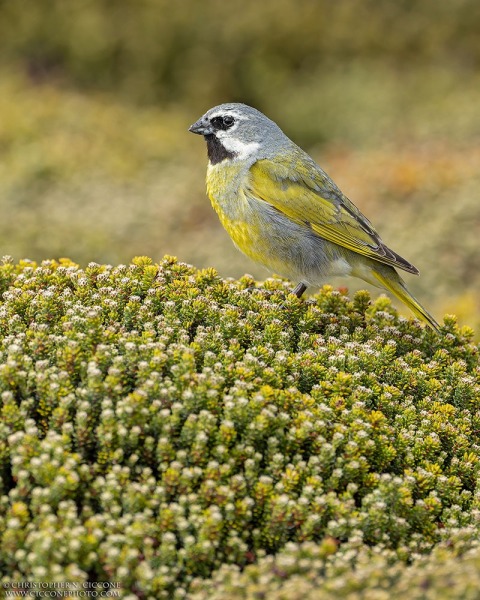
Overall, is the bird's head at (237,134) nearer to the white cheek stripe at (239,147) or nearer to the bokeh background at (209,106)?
the white cheek stripe at (239,147)

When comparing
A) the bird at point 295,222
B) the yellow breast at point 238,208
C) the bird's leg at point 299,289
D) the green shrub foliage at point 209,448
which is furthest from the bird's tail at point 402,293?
the yellow breast at point 238,208

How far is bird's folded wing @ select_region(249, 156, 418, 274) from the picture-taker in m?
5.89

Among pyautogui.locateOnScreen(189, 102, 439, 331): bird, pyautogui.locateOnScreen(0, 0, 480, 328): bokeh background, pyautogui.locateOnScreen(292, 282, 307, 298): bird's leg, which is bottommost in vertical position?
pyautogui.locateOnScreen(292, 282, 307, 298): bird's leg

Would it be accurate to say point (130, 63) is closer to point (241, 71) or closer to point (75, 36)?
point (75, 36)

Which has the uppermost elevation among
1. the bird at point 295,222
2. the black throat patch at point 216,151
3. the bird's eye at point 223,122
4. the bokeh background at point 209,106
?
the bokeh background at point 209,106

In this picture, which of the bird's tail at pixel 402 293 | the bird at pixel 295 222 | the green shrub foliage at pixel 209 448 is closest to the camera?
the green shrub foliage at pixel 209 448

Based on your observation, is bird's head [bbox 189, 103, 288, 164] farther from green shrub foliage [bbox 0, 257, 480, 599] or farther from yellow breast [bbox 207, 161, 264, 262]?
green shrub foliage [bbox 0, 257, 480, 599]

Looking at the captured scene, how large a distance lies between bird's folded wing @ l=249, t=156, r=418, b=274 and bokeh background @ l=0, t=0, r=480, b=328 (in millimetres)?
3015

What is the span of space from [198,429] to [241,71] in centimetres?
1340

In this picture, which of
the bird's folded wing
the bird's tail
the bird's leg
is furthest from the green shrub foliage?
the bird's folded wing

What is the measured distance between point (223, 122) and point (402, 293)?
6.20 ft

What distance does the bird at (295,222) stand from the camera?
5.88m

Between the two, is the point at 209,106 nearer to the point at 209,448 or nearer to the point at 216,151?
the point at 216,151

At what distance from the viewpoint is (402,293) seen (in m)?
5.82
